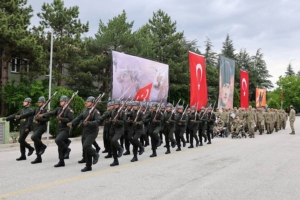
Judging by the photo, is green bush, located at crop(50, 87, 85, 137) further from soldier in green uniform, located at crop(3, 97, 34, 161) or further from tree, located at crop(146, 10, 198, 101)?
tree, located at crop(146, 10, 198, 101)

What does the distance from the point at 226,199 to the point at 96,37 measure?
91.0 feet

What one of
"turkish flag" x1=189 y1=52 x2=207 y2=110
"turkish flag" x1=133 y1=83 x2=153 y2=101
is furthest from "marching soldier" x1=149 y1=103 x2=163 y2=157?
"turkish flag" x1=189 y1=52 x2=207 y2=110

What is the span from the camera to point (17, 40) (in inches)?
908

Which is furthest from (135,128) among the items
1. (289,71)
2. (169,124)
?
(289,71)

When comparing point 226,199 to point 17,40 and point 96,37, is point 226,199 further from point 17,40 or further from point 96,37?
point 96,37

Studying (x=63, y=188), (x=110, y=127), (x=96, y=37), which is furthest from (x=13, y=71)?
(x=63, y=188)

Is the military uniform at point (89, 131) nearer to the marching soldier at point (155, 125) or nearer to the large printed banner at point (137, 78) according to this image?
the marching soldier at point (155, 125)

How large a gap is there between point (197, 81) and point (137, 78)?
11.8 ft

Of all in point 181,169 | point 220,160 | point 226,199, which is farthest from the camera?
point 220,160

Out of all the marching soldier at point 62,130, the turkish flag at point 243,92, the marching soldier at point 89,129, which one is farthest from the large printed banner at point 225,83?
the marching soldier at point 89,129

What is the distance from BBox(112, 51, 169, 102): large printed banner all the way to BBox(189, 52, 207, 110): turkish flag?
2.56 m

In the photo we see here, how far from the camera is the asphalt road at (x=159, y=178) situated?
21.4ft

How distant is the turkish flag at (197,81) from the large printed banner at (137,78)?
256cm

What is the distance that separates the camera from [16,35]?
23.0m
